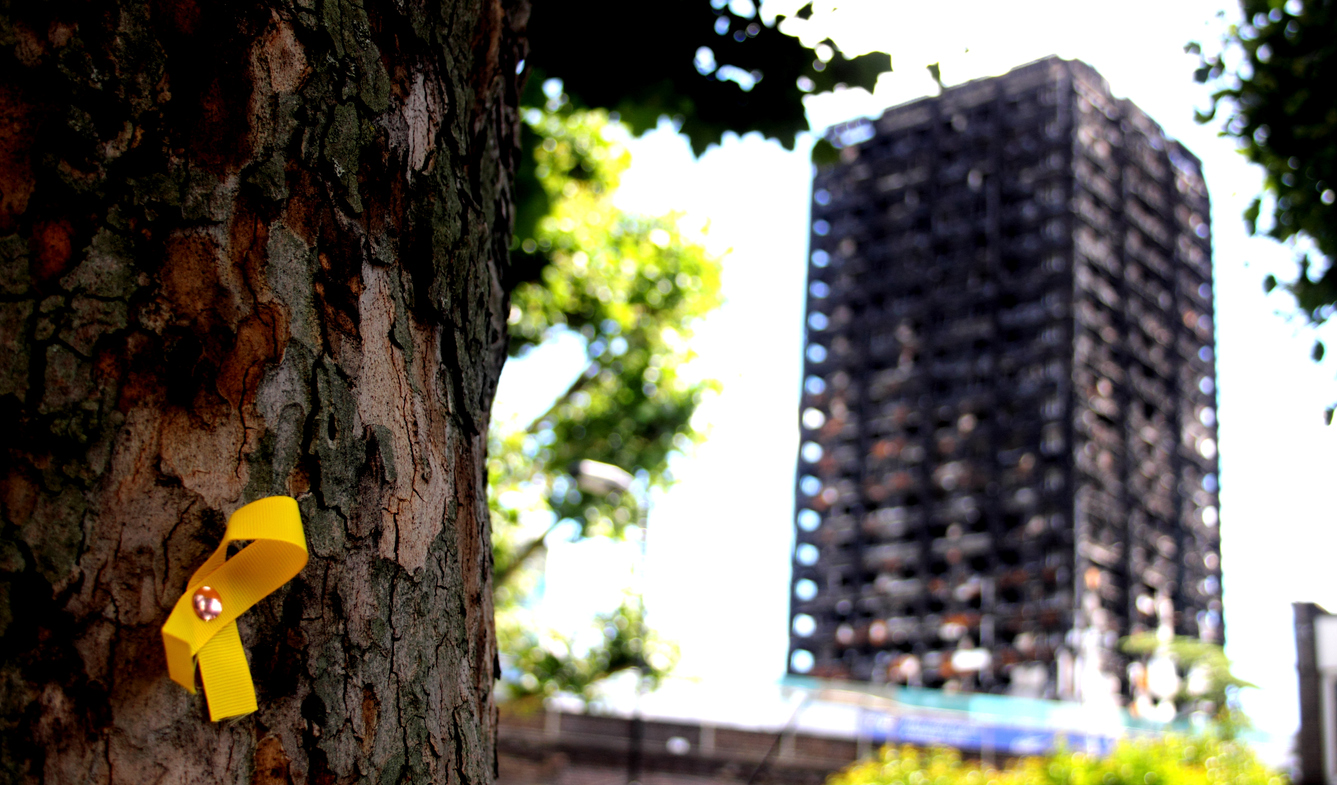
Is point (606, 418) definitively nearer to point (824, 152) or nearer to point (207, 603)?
point (824, 152)

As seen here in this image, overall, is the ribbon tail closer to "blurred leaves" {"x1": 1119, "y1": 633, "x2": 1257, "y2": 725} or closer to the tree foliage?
the tree foliage

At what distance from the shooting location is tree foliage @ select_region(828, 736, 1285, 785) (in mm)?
10930

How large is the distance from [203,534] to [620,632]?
Result: 543 inches

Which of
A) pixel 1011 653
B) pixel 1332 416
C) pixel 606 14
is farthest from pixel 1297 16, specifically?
pixel 1011 653

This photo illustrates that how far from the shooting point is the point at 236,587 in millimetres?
1329

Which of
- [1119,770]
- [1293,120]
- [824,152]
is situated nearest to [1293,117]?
[1293,120]

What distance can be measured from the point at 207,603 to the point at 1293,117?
7291 millimetres

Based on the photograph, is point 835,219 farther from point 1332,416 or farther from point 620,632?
point 1332,416

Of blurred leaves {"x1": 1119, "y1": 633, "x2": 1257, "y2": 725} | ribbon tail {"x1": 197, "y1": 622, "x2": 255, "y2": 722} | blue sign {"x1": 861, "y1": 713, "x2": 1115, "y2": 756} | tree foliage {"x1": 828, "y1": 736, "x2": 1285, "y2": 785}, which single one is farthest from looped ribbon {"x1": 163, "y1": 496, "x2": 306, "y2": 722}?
blurred leaves {"x1": 1119, "y1": 633, "x2": 1257, "y2": 725}

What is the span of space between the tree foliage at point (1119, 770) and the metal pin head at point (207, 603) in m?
11.0

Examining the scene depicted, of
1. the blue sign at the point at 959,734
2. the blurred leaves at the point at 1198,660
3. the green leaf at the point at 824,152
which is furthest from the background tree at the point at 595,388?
the blurred leaves at the point at 1198,660

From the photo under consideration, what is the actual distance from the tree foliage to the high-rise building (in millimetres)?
39305

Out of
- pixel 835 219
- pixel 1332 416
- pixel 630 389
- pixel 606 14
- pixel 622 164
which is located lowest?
pixel 1332 416

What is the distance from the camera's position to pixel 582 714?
79.5ft
